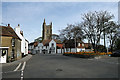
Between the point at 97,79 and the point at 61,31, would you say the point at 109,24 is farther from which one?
the point at 97,79

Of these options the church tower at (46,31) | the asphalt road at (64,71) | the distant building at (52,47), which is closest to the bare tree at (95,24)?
the asphalt road at (64,71)

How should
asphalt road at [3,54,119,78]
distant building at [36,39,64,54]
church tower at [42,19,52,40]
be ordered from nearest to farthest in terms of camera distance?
asphalt road at [3,54,119,78], distant building at [36,39,64,54], church tower at [42,19,52,40]

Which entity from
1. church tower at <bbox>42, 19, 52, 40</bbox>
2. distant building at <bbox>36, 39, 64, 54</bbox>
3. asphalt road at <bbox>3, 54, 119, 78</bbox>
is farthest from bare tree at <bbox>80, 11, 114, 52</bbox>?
church tower at <bbox>42, 19, 52, 40</bbox>

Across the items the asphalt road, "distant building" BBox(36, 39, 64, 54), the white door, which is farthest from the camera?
"distant building" BBox(36, 39, 64, 54)

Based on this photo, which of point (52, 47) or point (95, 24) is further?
point (52, 47)

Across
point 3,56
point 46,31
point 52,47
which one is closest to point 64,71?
point 3,56

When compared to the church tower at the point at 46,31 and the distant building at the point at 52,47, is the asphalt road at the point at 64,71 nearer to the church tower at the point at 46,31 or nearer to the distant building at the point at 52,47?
the distant building at the point at 52,47

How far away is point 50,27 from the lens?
10169 cm

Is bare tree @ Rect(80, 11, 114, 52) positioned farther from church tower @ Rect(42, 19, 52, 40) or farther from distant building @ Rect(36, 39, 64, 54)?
church tower @ Rect(42, 19, 52, 40)

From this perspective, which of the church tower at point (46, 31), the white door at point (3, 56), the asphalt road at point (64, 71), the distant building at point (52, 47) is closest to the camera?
the asphalt road at point (64, 71)

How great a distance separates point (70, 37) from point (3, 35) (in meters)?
26.9

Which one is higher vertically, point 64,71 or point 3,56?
point 3,56

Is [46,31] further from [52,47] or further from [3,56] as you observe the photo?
[3,56]

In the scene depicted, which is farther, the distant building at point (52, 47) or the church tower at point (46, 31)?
the church tower at point (46, 31)
